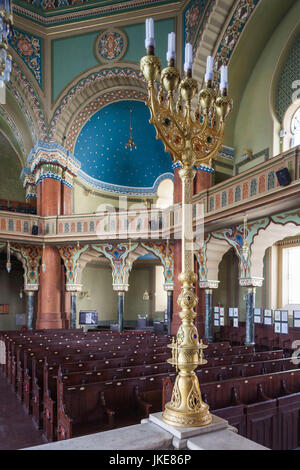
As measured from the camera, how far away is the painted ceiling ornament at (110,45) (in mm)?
16734

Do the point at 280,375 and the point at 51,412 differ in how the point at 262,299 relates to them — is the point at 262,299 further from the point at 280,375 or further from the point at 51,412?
the point at 51,412

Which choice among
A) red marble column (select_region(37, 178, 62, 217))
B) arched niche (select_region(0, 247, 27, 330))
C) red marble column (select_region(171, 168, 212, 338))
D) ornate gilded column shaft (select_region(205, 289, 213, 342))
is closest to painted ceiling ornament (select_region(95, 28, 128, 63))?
red marble column (select_region(37, 178, 62, 217))

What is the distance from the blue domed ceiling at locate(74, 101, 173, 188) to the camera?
19.9m

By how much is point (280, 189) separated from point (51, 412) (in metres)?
7.02

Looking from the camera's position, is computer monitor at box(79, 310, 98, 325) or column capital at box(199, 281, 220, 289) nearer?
column capital at box(199, 281, 220, 289)

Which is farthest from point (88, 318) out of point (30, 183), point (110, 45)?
point (110, 45)

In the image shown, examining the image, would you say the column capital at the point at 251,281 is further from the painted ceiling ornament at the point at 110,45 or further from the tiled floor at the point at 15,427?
the painted ceiling ornament at the point at 110,45

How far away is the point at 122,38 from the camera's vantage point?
16.7m

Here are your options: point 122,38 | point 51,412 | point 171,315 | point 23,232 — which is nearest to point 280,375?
point 51,412

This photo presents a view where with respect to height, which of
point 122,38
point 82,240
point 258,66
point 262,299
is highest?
point 122,38

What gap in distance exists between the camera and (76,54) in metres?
17.4

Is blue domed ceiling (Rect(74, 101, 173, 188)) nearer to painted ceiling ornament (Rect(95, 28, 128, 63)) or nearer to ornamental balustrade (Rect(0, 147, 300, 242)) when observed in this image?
painted ceiling ornament (Rect(95, 28, 128, 63))

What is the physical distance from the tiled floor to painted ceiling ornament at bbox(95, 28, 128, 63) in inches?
582

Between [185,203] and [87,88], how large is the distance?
54.0 ft
